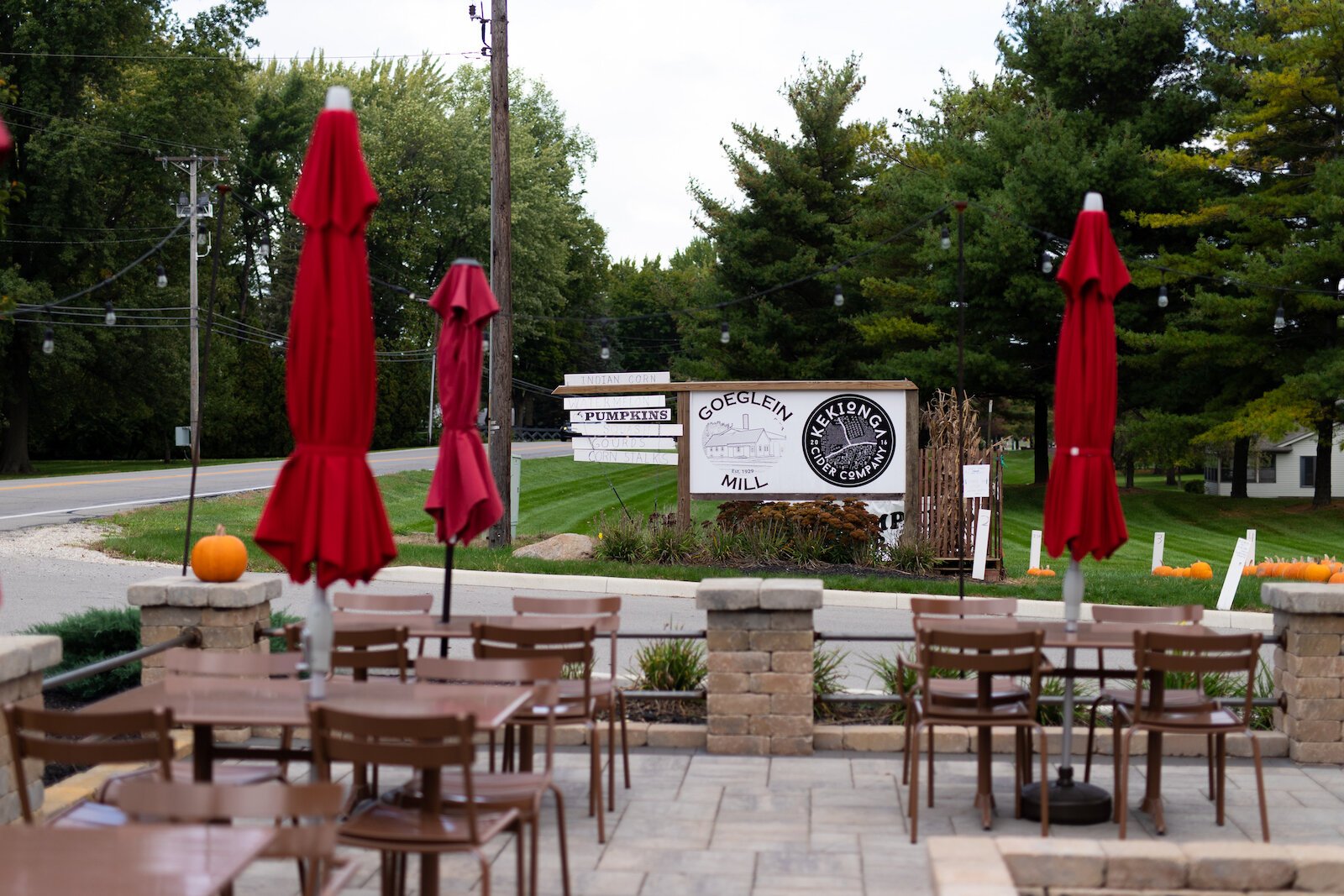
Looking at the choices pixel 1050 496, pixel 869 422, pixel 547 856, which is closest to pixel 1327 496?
pixel 869 422

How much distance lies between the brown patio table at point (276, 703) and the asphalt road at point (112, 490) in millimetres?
16417

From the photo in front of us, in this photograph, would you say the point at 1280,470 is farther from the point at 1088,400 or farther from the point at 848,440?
the point at 1088,400

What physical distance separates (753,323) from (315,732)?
3328cm

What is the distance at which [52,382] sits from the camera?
131 feet

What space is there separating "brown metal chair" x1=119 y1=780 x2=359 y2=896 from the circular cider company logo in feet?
44.5

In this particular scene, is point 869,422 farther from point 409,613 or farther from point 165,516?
point 165,516

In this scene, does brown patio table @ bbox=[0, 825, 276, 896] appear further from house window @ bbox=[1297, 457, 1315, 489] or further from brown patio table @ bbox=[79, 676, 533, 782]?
house window @ bbox=[1297, 457, 1315, 489]

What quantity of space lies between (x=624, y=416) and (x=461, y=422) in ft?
35.5

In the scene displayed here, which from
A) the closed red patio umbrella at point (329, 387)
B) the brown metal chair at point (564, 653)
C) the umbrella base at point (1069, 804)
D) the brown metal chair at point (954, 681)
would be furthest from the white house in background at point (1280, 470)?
the closed red patio umbrella at point (329, 387)

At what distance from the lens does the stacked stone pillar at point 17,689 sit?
5672 millimetres

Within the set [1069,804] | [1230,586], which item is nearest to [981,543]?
[1230,586]

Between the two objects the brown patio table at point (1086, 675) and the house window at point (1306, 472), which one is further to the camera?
the house window at point (1306, 472)

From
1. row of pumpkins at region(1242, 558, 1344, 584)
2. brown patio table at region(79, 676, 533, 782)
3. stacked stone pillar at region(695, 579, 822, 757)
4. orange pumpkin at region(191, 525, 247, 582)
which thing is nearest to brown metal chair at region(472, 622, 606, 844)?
brown patio table at region(79, 676, 533, 782)

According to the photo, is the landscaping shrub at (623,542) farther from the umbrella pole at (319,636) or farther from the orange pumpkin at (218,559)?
the umbrella pole at (319,636)
